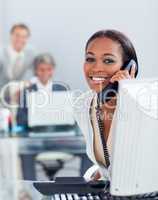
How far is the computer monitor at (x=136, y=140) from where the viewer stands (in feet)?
3.26

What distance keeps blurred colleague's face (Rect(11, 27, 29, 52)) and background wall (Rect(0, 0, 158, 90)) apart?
1.8 inches

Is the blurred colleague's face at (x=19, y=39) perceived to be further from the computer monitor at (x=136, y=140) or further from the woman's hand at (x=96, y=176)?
the computer monitor at (x=136, y=140)

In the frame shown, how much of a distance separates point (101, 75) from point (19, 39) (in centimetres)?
129

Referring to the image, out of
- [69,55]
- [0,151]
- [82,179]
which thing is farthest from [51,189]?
[0,151]

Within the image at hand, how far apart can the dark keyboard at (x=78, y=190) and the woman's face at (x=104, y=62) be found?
1.26 feet

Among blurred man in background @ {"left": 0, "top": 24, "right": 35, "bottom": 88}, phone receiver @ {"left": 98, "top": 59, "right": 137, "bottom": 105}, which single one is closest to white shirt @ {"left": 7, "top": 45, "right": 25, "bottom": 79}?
blurred man in background @ {"left": 0, "top": 24, "right": 35, "bottom": 88}

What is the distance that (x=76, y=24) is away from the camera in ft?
7.54

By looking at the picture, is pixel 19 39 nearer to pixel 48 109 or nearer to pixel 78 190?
pixel 48 109

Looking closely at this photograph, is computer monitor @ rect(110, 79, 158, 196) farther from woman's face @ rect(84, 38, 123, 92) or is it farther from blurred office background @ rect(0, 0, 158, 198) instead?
blurred office background @ rect(0, 0, 158, 198)

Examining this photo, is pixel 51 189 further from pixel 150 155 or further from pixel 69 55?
pixel 69 55

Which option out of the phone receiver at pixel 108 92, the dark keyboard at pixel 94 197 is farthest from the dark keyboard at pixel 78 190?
the phone receiver at pixel 108 92

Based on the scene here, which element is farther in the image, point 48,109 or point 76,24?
point 48,109

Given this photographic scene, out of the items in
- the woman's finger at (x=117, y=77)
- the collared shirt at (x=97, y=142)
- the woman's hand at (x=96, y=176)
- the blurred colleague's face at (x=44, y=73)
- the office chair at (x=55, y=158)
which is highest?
the woman's finger at (x=117, y=77)

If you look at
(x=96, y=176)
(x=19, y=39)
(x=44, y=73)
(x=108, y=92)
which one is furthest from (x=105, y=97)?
(x=19, y=39)
